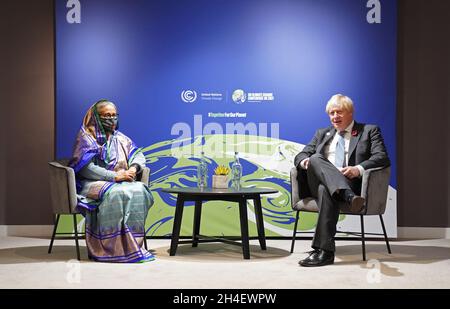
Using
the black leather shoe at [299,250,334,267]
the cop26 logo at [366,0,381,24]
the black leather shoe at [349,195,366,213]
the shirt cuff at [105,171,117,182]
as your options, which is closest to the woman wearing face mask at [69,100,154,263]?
the shirt cuff at [105,171,117,182]

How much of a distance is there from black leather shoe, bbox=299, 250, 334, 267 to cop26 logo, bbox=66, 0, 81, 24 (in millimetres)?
3053

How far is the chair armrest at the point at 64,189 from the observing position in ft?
15.2

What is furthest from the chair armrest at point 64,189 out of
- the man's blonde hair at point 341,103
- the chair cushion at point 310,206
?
the man's blonde hair at point 341,103

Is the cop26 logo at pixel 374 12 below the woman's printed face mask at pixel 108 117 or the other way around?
the other way around

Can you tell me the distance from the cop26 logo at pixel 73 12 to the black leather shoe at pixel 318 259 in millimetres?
3053

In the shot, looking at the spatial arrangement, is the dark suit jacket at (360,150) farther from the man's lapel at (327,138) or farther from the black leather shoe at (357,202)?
the black leather shoe at (357,202)

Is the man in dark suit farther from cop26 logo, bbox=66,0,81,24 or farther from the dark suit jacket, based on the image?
cop26 logo, bbox=66,0,81,24

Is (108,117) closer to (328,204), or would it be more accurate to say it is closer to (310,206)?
(310,206)

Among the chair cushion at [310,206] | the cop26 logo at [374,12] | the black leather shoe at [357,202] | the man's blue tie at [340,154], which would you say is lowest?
the chair cushion at [310,206]

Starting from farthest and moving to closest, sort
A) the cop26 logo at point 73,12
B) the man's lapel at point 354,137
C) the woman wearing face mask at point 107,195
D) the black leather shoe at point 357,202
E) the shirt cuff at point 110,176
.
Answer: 1. the cop26 logo at point 73,12
2. the man's lapel at point 354,137
3. the shirt cuff at point 110,176
4. the woman wearing face mask at point 107,195
5. the black leather shoe at point 357,202

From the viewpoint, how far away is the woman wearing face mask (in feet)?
15.1

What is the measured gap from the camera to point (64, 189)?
4660 millimetres

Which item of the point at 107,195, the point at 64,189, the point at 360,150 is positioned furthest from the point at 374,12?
the point at 64,189
